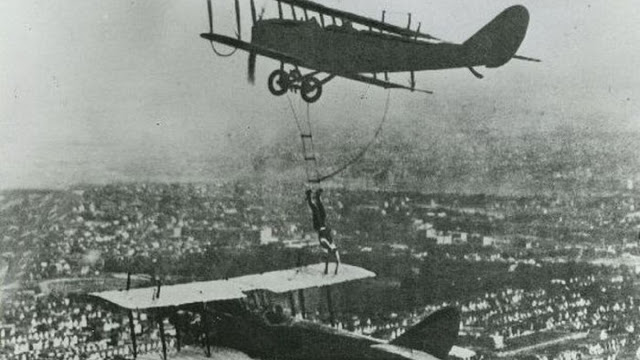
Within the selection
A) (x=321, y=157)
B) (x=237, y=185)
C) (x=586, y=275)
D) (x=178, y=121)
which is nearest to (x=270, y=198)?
(x=237, y=185)

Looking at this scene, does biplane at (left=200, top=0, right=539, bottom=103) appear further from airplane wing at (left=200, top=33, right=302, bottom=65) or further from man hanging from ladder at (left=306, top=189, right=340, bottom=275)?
man hanging from ladder at (left=306, top=189, right=340, bottom=275)

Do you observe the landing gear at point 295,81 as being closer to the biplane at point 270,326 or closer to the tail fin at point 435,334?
the biplane at point 270,326

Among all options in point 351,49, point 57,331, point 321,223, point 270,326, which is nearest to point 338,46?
point 351,49

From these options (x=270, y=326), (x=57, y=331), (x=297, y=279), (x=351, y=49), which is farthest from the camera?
(x=57, y=331)

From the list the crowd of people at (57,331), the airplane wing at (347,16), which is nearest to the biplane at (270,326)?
the airplane wing at (347,16)

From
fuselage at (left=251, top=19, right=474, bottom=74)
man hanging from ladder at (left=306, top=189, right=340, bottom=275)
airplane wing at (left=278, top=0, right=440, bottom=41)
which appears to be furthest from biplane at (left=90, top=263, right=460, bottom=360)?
airplane wing at (left=278, top=0, right=440, bottom=41)

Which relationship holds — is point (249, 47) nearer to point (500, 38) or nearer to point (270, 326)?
point (500, 38)
